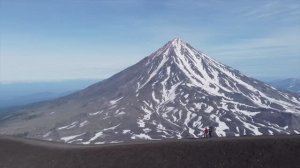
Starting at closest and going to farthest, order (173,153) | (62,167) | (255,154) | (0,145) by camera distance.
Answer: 1. (255,154)
2. (173,153)
3. (62,167)
4. (0,145)

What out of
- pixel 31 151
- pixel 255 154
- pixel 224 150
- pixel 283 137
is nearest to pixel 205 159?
pixel 224 150

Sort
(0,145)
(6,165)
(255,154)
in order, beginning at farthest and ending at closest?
(0,145)
(6,165)
(255,154)

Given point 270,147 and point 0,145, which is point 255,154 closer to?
point 270,147

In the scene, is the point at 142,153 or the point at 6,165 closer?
the point at 142,153

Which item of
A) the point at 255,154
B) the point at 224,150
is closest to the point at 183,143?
the point at 224,150

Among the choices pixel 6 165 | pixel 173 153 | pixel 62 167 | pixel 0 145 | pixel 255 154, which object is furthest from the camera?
pixel 0 145

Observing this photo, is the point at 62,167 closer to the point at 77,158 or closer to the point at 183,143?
the point at 77,158
